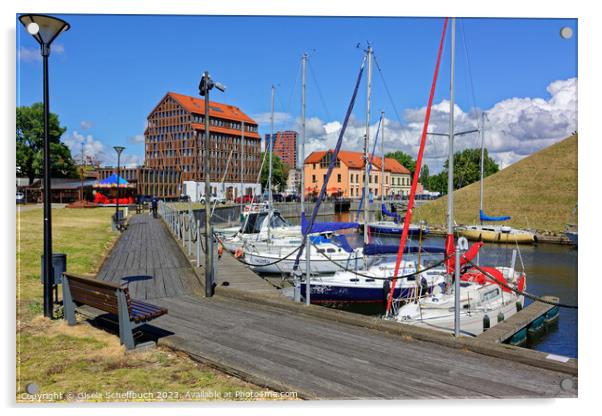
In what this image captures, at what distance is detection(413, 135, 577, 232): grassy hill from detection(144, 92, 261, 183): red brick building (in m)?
18.8

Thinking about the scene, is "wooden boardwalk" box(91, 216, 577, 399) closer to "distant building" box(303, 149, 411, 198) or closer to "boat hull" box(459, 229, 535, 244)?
"boat hull" box(459, 229, 535, 244)

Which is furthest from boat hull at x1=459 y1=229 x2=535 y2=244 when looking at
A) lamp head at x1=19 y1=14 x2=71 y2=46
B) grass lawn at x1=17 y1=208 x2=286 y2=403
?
lamp head at x1=19 y1=14 x2=71 y2=46

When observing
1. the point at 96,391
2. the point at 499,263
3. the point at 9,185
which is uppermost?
the point at 9,185

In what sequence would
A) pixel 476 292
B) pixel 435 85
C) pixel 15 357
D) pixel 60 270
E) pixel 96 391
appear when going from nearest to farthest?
1. pixel 96 391
2. pixel 15 357
3. pixel 60 270
4. pixel 435 85
5. pixel 476 292

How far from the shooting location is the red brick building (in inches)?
1724

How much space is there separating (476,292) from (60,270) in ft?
37.9

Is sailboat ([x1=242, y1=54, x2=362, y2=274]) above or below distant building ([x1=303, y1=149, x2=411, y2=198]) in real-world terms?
below

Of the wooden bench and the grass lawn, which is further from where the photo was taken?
the wooden bench

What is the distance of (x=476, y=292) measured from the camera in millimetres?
15102

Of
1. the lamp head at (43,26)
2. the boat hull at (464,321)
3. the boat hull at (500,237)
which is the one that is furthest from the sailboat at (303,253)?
the boat hull at (500,237)

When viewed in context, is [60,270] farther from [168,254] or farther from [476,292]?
[476,292]

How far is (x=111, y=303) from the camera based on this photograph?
7.13 m

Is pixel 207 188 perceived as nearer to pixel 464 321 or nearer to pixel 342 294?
pixel 464 321
